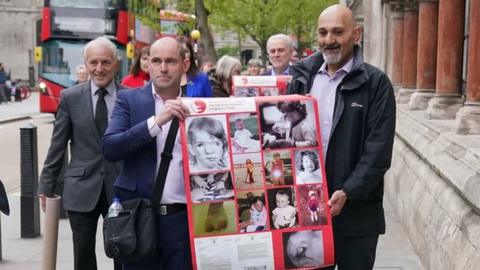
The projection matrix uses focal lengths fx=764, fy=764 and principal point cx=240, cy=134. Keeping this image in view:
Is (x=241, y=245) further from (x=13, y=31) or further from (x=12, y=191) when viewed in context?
(x=13, y=31)

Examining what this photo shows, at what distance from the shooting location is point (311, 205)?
3.51 m

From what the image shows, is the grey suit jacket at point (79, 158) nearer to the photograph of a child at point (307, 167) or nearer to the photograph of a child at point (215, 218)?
the photograph of a child at point (215, 218)

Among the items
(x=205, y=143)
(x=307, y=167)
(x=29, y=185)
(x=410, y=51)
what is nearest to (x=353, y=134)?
(x=307, y=167)

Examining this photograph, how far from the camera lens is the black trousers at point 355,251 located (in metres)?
3.77

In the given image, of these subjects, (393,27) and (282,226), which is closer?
(282,226)

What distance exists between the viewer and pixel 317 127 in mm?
3566

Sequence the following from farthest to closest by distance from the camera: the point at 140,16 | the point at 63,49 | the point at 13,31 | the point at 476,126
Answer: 1. the point at 13,31
2. the point at 140,16
3. the point at 63,49
4. the point at 476,126

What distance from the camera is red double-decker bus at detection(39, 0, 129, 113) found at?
23656 mm

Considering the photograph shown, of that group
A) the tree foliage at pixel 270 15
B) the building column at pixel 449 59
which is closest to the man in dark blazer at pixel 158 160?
the building column at pixel 449 59

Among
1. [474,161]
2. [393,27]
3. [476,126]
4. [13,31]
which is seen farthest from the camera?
[13,31]

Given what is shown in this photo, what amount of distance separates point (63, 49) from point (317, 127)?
22078 mm

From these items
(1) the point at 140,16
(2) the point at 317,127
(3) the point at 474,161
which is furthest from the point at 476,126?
(1) the point at 140,16

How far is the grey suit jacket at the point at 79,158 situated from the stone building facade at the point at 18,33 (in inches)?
2295

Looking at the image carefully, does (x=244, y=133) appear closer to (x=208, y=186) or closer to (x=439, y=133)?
(x=208, y=186)
